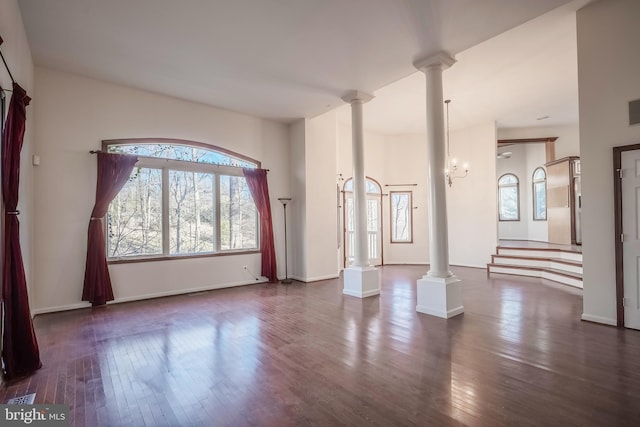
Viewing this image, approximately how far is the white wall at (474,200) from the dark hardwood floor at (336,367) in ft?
11.7

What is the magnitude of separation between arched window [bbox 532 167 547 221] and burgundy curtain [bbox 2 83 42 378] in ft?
40.6

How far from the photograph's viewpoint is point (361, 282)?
5.35 metres

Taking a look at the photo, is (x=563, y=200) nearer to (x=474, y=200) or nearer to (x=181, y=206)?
(x=474, y=200)

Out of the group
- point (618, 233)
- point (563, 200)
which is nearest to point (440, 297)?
point (618, 233)

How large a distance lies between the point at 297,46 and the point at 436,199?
2.76m

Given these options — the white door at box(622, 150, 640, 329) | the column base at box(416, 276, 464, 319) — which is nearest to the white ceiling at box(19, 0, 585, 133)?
the white door at box(622, 150, 640, 329)

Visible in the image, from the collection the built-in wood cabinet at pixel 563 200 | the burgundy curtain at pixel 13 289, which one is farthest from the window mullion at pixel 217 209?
the built-in wood cabinet at pixel 563 200

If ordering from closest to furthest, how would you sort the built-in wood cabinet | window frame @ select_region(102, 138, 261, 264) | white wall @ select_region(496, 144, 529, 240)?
1. window frame @ select_region(102, 138, 261, 264)
2. the built-in wood cabinet
3. white wall @ select_region(496, 144, 529, 240)

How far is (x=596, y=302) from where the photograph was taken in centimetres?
379

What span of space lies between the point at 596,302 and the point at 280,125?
20.6 feet

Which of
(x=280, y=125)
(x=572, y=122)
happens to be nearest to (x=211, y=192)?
(x=280, y=125)

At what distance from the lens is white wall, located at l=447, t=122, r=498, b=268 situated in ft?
26.6

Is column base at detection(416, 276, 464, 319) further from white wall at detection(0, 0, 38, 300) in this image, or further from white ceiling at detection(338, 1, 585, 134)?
white wall at detection(0, 0, 38, 300)

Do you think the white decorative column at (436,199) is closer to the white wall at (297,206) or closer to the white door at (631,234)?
the white door at (631,234)
